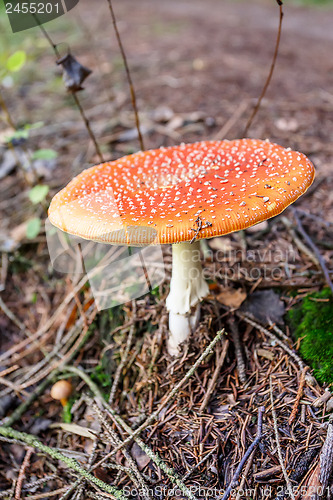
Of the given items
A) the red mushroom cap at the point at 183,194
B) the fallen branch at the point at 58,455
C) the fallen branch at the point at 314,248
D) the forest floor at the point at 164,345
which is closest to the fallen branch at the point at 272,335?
the forest floor at the point at 164,345

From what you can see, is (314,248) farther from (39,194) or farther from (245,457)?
(39,194)

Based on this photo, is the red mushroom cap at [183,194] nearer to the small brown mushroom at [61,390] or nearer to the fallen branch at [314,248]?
the fallen branch at [314,248]

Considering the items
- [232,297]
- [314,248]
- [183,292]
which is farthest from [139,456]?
[314,248]

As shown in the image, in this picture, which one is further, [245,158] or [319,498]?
[245,158]

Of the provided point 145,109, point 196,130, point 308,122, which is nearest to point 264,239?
point 196,130

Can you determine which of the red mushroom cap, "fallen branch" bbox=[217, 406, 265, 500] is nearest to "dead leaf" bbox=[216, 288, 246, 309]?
"fallen branch" bbox=[217, 406, 265, 500]

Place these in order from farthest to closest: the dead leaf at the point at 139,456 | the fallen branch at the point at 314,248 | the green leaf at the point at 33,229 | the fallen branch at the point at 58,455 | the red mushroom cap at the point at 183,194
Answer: the green leaf at the point at 33,229
the fallen branch at the point at 314,248
the dead leaf at the point at 139,456
the fallen branch at the point at 58,455
the red mushroom cap at the point at 183,194

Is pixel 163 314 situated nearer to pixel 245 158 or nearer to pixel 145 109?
pixel 245 158
